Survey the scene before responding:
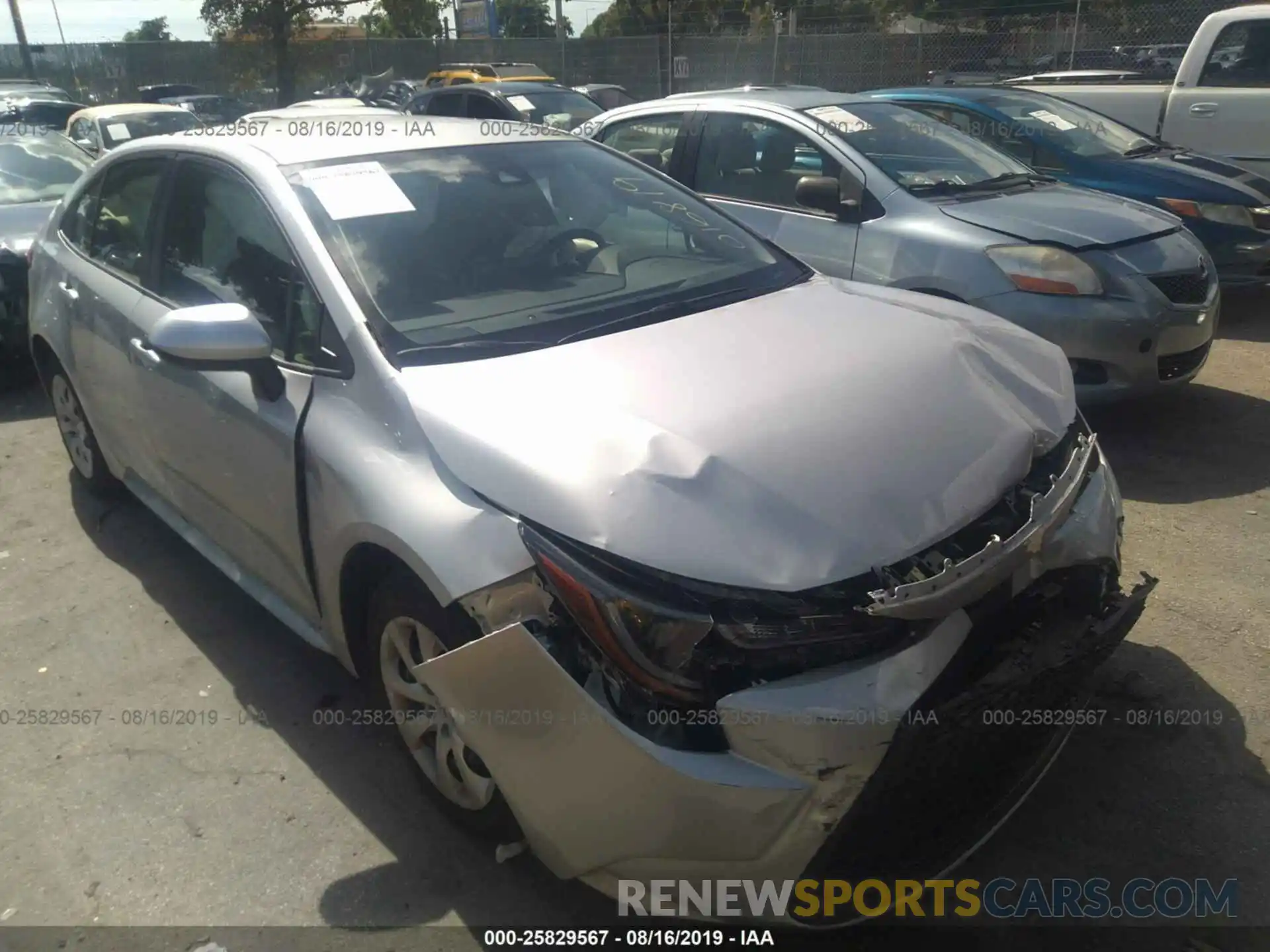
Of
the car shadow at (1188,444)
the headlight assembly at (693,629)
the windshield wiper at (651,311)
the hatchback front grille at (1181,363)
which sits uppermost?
the windshield wiper at (651,311)

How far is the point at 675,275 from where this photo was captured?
126 inches

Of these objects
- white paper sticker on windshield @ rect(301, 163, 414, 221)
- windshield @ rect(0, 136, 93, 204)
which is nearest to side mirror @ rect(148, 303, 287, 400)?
white paper sticker on windshield @ rect(301, 163, 414, 221)

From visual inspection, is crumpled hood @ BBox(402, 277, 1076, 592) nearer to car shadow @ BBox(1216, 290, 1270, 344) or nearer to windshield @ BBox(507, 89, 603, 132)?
car shadow @ BBox(1216, 290, 1270, 344)

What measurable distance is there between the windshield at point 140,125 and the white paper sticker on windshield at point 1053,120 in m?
9.55

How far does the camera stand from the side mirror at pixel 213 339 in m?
2.66

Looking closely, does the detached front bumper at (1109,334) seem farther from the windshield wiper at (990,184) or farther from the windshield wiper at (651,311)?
the windshield wiper at (651,311)

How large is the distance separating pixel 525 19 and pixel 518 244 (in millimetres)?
61376

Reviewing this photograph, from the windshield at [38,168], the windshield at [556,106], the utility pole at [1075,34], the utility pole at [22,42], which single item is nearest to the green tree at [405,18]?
the utility pole at [22,42]

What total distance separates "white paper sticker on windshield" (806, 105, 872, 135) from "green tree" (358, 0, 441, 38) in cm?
2993

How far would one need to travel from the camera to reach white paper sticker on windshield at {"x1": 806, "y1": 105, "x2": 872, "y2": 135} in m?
5.52

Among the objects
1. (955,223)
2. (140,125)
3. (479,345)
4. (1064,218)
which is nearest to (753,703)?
(479,345)

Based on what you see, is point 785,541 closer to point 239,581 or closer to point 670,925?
point 670,925

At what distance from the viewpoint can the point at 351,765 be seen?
301 centimetres

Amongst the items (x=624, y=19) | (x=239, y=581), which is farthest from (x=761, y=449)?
(x=624, y=19)
